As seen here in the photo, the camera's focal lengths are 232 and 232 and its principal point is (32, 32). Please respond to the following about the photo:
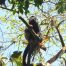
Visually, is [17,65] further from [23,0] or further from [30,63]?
[30,63]

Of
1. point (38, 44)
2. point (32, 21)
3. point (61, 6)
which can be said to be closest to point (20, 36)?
point (32, 21)

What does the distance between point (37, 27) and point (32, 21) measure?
225 mm

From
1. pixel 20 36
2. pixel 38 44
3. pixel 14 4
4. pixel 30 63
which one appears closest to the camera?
pixel 14 4

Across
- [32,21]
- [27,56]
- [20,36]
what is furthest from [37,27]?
[20,36]

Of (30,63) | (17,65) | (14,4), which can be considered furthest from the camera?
(30,63)

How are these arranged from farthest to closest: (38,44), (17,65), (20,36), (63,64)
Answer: (20,36) < (63,64) < (38,44) < (17,65)

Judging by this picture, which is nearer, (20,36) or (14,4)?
(14,4)

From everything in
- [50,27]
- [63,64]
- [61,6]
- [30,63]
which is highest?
[61,6]

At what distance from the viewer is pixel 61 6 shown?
5.03 metres

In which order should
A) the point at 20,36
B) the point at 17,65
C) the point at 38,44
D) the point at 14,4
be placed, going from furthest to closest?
the point at 20,36 < the point at 38,44 < the point at 14,4 < the point at 17,65

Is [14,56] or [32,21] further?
[32,21]

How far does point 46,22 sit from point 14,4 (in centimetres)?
292

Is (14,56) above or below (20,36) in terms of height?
above

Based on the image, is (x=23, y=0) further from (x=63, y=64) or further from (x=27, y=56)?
(x=63, y=64)
